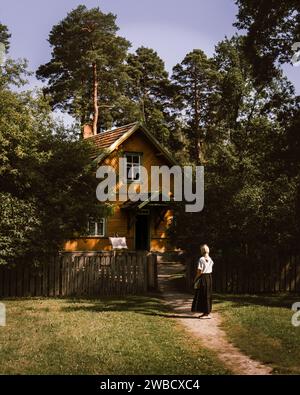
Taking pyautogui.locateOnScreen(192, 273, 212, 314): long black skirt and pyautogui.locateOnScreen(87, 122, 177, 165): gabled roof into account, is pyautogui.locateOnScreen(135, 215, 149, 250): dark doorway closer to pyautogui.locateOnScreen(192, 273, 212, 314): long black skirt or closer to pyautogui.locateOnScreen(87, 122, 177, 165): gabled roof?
pyautogui.locateOnScreen(87, 122, 177, 165): gabled roof

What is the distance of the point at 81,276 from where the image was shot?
57.7 feet

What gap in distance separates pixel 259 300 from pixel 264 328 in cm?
471

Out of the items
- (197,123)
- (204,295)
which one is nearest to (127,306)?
(204,295)

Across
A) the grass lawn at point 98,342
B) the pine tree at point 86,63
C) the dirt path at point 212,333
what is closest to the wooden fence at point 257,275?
the dirt path at point 212,333

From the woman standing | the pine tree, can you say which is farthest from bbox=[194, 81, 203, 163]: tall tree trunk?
the woman standing

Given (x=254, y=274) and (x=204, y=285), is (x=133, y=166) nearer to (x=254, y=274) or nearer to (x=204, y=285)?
(x=254, y=274)

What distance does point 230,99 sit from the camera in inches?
1198

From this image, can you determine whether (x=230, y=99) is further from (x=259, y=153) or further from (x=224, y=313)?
(x=224, y=313)

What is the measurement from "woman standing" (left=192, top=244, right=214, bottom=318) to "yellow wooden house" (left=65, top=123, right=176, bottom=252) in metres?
14.3

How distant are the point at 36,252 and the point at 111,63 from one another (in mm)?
26743

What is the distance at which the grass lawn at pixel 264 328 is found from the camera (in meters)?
9.47
